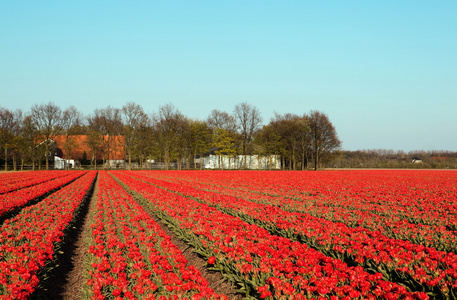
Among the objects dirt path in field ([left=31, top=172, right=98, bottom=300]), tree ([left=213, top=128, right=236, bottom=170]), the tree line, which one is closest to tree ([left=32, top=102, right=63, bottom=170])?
the tree line

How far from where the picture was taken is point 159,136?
72.9 metres

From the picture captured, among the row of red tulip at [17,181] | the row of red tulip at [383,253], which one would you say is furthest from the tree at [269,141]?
the row of red tulip at [383,253]

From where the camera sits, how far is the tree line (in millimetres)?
69938

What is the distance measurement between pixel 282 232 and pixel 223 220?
2.01 meters

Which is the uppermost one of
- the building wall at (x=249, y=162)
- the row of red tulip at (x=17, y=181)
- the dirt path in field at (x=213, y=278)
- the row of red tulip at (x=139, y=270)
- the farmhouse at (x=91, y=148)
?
the farmhouse at (x=91, y=148)

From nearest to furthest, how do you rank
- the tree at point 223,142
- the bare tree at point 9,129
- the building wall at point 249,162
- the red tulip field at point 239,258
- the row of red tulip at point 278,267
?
the row of red tulip at point 278,267
the red tulip field at point 239,258
the bare tree at point 9,129
the tree at point 223,142
the building wall at point 249,162

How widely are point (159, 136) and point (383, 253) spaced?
227 ft

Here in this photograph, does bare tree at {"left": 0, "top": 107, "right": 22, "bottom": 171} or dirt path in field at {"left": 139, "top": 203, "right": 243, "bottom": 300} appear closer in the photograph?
dirt path in field at {"left": 139, "top": 203, "right": 243, "bottom": 300}

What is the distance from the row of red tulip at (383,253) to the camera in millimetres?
5191

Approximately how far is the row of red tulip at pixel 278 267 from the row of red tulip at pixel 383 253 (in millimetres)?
563

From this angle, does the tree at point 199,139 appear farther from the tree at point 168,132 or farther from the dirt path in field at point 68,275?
the dirt path in field at point 68,275

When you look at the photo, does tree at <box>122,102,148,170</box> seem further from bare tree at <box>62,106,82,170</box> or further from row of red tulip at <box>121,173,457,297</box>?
row of red tulip at <box>121,173,457,297</box>

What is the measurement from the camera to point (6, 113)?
7050cm

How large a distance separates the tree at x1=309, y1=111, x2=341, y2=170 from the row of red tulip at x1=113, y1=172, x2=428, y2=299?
73.8 metres
